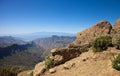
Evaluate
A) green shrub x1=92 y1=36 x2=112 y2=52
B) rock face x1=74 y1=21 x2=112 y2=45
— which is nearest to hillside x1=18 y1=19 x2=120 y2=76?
green shrub x1=92 y1=36 x2=112 y2=52

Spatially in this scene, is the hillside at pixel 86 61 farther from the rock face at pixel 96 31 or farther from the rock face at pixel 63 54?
the rock face at pixel 96 31

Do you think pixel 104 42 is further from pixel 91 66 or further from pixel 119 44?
pixel 91 66

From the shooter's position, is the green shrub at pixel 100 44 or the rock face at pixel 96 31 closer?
the green shrub at pixel 100 44

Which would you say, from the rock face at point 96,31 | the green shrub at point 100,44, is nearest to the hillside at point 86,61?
the green shrub at point 100,44

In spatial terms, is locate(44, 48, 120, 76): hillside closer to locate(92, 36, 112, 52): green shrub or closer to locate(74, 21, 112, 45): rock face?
locate(92, 36, 112, 52): green shrub

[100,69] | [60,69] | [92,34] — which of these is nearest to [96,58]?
[100,69]

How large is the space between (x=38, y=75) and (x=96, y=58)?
776cm

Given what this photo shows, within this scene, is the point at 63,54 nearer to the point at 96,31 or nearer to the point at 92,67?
the point at 92,67

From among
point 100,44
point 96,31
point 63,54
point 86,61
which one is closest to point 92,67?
point 86,61

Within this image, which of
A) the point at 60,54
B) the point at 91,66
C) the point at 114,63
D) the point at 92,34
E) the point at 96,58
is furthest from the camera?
the point at 92,34

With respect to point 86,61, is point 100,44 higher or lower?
higher

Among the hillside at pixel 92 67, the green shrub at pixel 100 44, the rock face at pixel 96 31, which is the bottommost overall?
the hillside at pixel 92 67

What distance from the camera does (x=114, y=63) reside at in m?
14.0

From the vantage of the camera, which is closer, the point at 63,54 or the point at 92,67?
the point at 92,67
